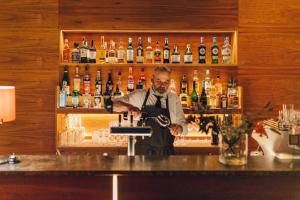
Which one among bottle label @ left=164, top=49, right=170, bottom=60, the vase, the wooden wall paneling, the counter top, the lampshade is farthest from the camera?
bottle label @ left=164, top=49, right=170, bottom=60

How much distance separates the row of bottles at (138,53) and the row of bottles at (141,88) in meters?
0.11

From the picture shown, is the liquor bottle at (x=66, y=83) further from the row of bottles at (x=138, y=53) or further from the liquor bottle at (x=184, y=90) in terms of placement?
the liquor bottle at (x=184, y=90)

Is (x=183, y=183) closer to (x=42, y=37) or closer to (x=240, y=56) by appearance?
(x=240, y=56)

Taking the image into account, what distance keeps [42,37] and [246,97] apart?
2.02 meters

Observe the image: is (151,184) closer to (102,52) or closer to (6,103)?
(6,103)

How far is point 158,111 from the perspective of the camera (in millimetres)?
3518

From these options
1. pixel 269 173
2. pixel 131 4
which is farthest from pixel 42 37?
pixel 269 173

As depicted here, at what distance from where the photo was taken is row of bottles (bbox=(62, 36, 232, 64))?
403cm

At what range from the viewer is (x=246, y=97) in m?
3.99

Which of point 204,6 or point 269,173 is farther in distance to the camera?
point 204,6

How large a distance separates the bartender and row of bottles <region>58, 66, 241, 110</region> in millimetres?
499

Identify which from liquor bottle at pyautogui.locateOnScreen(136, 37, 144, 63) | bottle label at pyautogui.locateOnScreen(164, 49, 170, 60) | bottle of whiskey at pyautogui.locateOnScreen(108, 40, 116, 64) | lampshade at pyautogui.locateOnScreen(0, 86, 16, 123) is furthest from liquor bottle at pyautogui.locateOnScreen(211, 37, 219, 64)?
lampshade at pyautogui.locateOnScreen(0, 86, 16, 123)

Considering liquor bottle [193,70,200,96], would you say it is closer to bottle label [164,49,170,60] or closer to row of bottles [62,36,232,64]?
row of bottles [62,36,232,64]

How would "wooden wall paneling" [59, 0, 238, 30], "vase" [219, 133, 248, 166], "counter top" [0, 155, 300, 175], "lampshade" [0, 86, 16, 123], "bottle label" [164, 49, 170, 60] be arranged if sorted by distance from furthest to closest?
"bottle label" [164, 49, 170, 60], "wooden wall paneling" [59, 0, 238, 30], "lampshade" [0, 86, 16, 123], "vase" [219, 133, 248, 166], "counter top" [0, 155, 300, 175]
